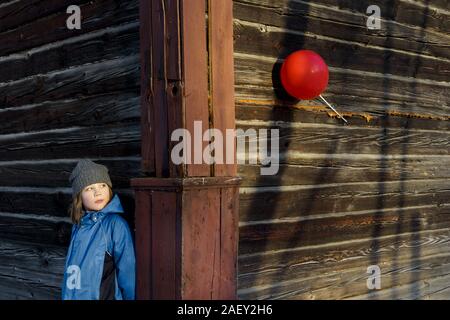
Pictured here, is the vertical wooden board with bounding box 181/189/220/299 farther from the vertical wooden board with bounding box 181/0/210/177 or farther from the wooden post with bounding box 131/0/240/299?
the vertical wooden board with bounding box 181/0/210/177

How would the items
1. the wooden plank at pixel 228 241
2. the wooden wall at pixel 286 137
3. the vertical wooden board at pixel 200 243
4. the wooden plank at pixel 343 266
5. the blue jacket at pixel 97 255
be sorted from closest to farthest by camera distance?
the vertical wooden board at pixel 200 243
the blue jacket at pixel 97 255
the wooden plank at pixel 228 241
the wooden wall at pixel 286 137
the wooden plank at pixel 343 266

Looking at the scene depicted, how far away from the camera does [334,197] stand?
421cm

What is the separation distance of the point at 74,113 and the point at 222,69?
1208 millimetres

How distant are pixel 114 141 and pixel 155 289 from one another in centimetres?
104

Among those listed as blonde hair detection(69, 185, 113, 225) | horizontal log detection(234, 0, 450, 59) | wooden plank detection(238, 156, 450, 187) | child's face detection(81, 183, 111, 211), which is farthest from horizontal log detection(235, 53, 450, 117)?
blonde hair detection(69, 185, 113, 225)

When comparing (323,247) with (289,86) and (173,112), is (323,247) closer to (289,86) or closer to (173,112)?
(289,86)

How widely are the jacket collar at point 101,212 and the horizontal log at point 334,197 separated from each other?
787 mm

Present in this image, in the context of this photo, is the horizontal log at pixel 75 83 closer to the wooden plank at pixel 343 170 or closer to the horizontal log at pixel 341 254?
the wooden plank at pixel 343 170

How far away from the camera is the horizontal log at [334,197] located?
12.3ft

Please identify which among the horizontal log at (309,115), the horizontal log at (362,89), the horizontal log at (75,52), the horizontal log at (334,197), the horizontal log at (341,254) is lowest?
the horizontal log at (341,254)

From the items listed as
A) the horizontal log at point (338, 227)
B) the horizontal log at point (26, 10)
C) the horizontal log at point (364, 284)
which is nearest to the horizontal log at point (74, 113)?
the horizontal log at point (26, 10)

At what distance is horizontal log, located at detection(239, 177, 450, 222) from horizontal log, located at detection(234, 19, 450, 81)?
35.3 inches

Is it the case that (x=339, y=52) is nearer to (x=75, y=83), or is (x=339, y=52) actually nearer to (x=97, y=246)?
(x=75, y=83)

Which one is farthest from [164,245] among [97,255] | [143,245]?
[97,255]
